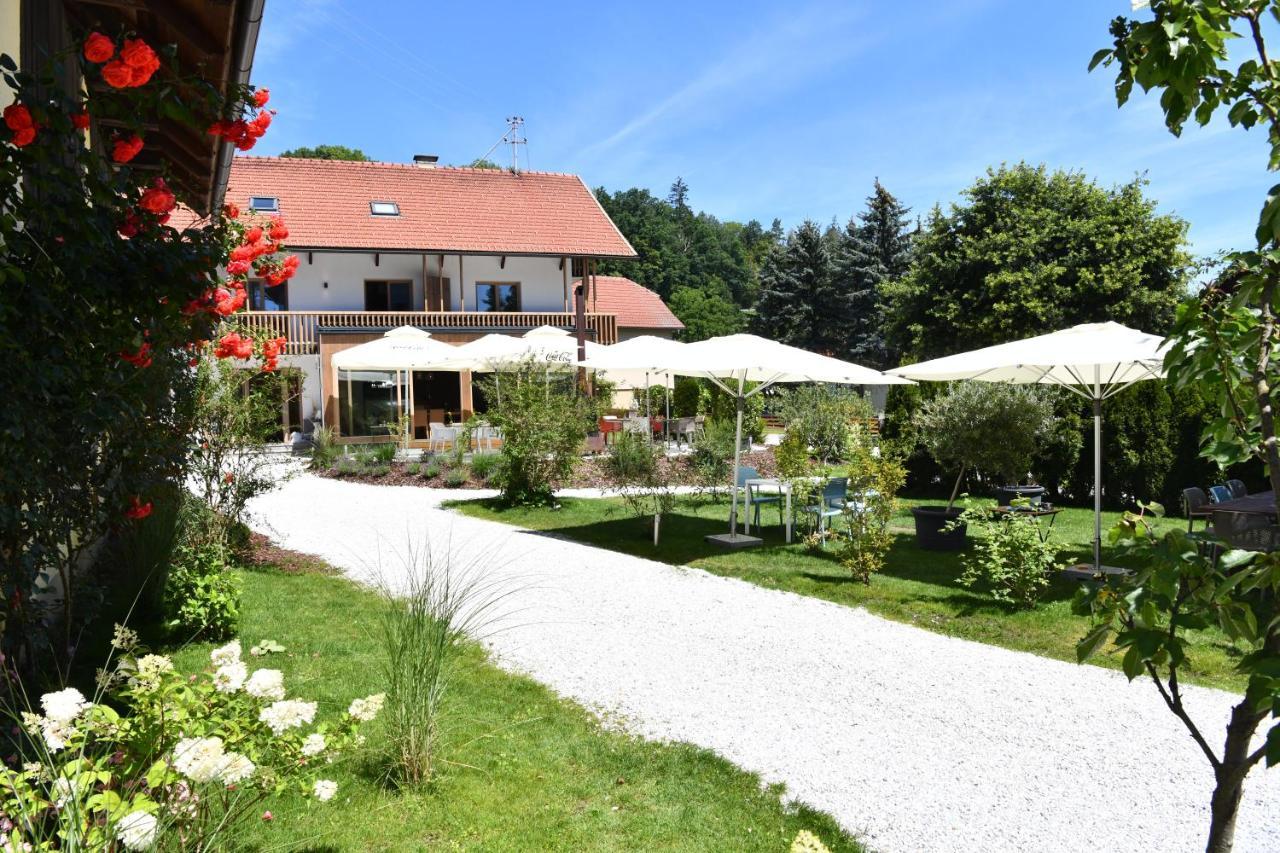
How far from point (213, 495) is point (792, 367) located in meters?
6.08

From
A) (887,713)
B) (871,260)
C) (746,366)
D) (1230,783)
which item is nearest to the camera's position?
(1230,783)

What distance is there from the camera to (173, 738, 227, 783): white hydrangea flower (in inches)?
81.0

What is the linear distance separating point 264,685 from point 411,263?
2588 cm

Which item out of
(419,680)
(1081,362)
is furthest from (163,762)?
(1081,362)

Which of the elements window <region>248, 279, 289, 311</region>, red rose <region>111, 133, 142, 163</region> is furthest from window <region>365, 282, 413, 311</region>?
red rose <region>111, 133, 142, 163</region>

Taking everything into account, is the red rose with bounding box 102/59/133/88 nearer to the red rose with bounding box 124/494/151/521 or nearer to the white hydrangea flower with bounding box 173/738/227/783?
the red rose with bounding box 124/494/151/521

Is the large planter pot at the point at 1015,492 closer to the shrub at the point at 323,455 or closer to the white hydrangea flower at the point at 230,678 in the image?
the white hydrangea flower at the point at 230,678

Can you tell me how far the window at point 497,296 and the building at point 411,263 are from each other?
0.11 ft

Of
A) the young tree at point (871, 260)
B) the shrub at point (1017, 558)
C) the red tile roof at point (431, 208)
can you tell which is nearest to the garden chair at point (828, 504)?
the shrub at point (1017, 558)

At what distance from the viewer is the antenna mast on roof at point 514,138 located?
32281 millimetres

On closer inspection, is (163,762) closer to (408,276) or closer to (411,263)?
(408,276)

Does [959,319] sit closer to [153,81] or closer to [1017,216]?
[1017,216]

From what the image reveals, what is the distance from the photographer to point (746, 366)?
946cm

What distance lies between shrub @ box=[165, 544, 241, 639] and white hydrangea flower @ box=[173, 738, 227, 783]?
3814 mm
